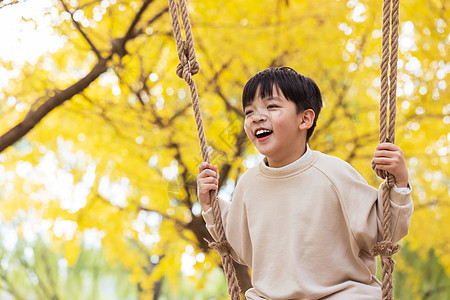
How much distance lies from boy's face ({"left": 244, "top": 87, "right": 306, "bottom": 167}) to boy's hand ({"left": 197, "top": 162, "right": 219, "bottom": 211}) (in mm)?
189

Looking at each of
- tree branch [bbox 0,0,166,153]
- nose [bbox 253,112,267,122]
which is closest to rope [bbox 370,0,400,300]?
nose [bbox 253,112,267,122]

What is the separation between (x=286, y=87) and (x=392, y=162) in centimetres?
34

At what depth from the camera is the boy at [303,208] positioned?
130 centimetres

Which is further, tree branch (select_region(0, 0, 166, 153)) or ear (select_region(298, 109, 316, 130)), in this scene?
tree branch (select_region(0, 0, 166, 153))

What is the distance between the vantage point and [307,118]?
1.44 metres

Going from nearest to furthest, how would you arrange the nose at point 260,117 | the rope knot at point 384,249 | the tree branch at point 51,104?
the rope knot at point 384,249 → the nose at point 260,117 → the tree branch at point 51,104

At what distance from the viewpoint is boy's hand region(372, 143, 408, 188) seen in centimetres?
126

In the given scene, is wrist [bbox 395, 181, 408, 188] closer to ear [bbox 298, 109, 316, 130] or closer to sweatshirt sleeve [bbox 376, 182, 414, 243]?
sweatshirt sleeve [bbox 376, 182, 414, 243]

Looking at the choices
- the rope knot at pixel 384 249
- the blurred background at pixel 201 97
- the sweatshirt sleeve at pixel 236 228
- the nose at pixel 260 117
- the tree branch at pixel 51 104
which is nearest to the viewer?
the rope knot at pixel 384 249

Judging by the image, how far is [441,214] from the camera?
14.5ft

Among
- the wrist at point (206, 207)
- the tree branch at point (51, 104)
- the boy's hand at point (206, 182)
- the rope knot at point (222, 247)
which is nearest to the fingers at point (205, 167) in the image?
the boy's hand at point (206, 182)

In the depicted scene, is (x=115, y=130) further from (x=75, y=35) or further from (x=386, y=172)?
(x=386, y=172)

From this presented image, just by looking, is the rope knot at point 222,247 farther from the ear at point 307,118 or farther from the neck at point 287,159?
the ear at point 307,118

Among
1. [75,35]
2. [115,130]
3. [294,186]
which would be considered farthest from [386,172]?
[75,35]
